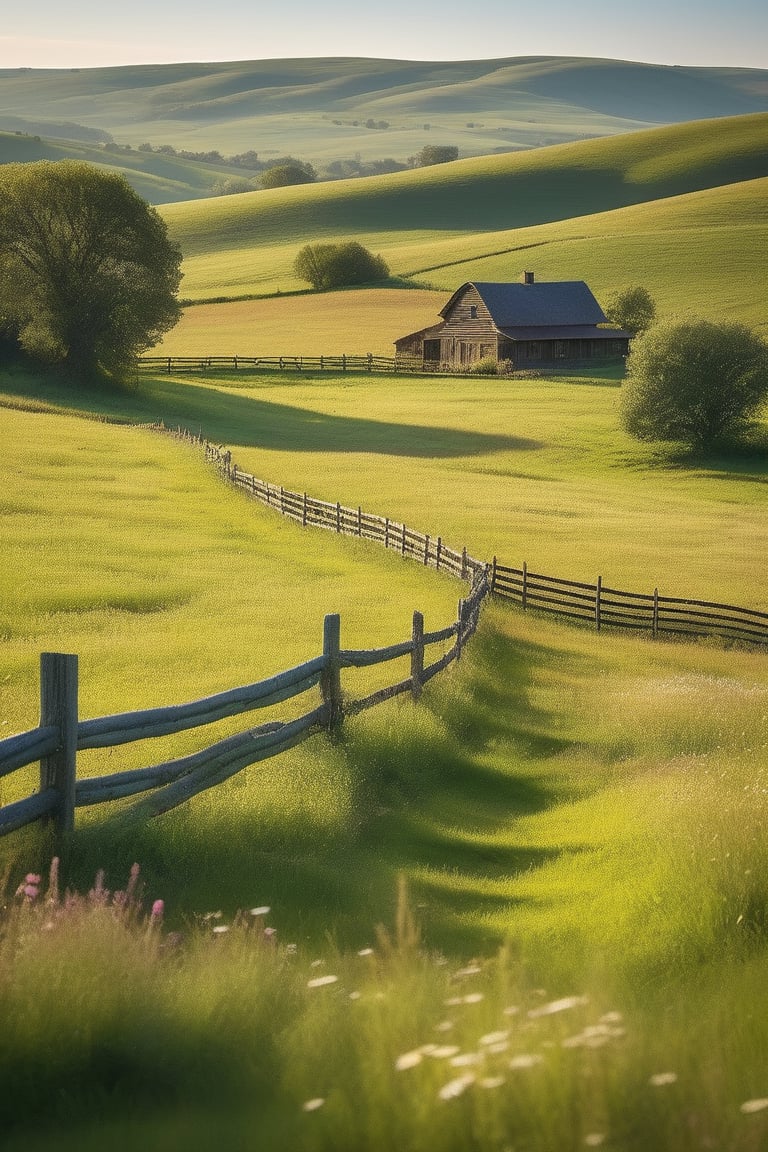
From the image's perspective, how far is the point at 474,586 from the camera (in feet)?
80.2

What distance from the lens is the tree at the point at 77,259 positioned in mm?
65688

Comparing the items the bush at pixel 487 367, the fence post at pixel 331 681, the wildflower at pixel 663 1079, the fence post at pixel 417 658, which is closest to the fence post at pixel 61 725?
the fence post at pixel 331 681

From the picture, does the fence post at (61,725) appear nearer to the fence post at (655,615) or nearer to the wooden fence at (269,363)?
the fence post at (655,615)

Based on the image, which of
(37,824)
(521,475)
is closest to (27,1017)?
(37,824)

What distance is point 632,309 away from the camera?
97.4 m

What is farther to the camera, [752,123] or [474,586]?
[752,123]

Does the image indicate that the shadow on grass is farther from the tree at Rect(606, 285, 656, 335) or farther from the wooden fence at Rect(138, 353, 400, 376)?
the tree at Rect(606, 285, 656, 335)

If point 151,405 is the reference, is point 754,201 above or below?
above

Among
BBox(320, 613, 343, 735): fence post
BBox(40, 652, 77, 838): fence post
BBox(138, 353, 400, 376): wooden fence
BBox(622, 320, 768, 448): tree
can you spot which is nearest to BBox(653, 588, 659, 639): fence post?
BBox(320, 613, 343, 735): fence post

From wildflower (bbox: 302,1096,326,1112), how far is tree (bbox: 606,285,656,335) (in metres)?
96.2

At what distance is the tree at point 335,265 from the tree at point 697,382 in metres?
69.7

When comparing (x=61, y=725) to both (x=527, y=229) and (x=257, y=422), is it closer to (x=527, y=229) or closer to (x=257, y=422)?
(x=257, y=422)

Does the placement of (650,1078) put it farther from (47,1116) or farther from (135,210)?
(135,210)

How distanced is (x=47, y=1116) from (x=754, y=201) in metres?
146
